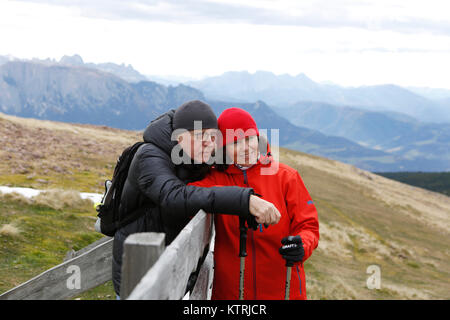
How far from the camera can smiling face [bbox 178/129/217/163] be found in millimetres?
3578

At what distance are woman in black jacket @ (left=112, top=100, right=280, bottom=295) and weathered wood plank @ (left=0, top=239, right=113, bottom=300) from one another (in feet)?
1.97

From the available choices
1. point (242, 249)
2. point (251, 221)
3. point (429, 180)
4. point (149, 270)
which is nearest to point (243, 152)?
point (251, 221)

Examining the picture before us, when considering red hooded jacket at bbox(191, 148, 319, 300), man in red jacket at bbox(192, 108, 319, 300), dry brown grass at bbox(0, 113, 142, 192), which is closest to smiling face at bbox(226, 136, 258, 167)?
man in red jacket at bbox(192, 108, 319, 300)

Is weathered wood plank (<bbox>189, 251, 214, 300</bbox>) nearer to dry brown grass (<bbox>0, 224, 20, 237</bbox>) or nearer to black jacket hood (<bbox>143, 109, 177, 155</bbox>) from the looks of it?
black jacket hood (<bbox>143, 109, 177, 155</bbox>)

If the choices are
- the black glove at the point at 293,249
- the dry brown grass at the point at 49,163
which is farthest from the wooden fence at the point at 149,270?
the dry brown grass at the point at 49,163

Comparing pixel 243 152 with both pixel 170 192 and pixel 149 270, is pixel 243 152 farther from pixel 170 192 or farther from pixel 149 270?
pixel 149 270

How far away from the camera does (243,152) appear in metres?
3.92

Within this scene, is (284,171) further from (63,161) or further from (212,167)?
(63,161)

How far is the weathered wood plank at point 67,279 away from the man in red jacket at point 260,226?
3.82 ft

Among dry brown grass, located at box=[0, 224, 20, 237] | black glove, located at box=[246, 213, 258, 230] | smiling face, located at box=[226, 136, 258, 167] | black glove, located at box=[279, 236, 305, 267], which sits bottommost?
dry brown grass, located at box=[0, 224, 20, 237]

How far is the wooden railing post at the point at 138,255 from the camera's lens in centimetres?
231

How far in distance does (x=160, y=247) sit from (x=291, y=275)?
1.90 metres
